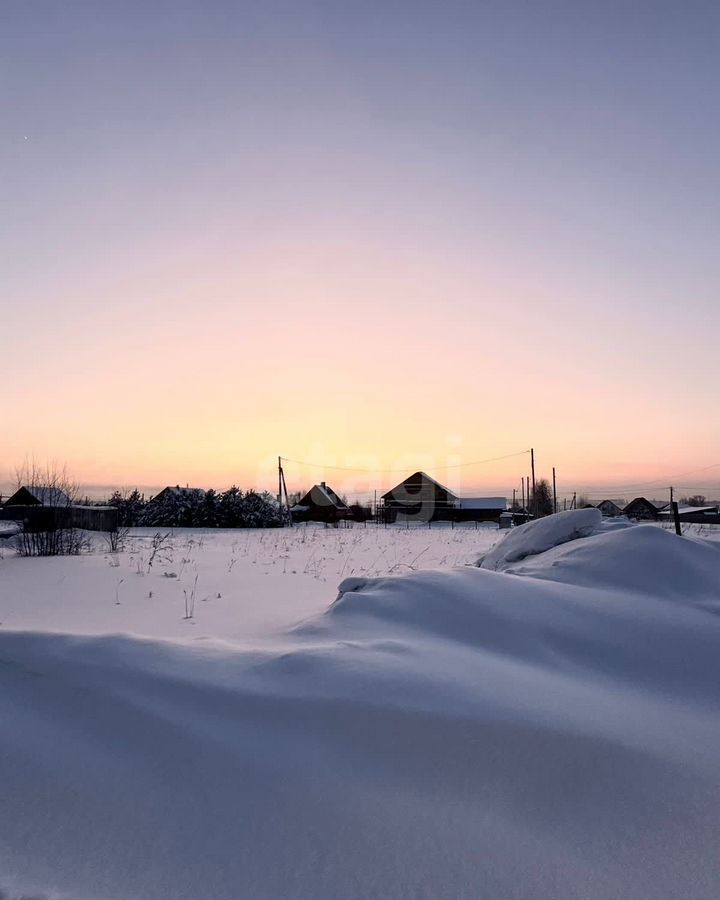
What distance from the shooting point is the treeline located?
26.7m

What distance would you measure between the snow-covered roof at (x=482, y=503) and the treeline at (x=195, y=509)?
102 feet

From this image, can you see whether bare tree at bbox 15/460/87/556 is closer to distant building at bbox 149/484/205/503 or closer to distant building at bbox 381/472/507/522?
distant building at bbox 149/484/205/503

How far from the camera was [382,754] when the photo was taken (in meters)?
2.00

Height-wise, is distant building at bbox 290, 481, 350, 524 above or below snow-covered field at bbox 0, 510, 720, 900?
above

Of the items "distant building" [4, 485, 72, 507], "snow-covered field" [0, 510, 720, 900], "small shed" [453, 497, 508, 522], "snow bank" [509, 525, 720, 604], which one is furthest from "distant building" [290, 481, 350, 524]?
"snow-covered field" [0, 510, 720, 900]

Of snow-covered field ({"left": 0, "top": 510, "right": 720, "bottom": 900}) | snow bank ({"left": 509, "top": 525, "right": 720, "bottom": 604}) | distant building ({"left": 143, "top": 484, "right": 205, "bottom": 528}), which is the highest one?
distant building ({"left": 143, "top": 484, "right": 205, "bottom": 528})

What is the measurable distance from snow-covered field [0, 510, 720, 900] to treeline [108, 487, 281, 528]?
79.7 feet

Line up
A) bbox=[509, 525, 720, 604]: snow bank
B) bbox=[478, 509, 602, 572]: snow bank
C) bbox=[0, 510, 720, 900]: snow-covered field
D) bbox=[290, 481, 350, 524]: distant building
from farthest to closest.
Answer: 1. bbox=[290, 481, 350, 524]: distant building
2. bbox=[478, 509, 602, 572]: snow bank
3. bbox=[509, 525, 720, 604]: snow bank
4. bbox=[0, 510, 720, 900]: snow-covered field

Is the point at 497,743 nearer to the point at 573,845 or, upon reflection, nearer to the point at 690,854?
the point at 573,845

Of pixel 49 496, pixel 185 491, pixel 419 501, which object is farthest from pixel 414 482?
pixel 49 496

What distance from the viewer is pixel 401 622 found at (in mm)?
3201

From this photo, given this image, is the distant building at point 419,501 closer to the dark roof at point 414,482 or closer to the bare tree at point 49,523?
the dark roof at point 414,482

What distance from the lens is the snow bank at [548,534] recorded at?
17.7 feet

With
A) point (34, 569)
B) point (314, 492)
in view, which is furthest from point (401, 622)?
point (314, 492)
